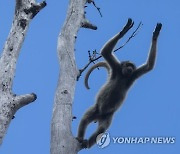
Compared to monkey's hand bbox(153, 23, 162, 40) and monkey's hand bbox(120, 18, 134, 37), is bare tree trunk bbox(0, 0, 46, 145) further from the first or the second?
monkey's hand bbox(153, 23, 162, 40)

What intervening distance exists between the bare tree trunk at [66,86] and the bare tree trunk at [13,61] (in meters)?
0.65

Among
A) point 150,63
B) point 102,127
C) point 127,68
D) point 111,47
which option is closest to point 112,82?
point 127,68

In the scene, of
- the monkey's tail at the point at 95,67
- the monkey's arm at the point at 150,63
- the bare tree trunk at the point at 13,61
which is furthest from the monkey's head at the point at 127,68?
the bare tree trunk at the point at 13,61

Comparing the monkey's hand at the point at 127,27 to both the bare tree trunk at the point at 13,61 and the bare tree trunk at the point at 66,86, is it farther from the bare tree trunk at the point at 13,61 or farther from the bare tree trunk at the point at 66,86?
the bare tree trunk at the point at 13,61

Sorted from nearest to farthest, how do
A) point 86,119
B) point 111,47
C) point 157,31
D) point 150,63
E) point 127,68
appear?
1. point 157,31
2. point 86,119
3. point 111,47
4. point 150,63
5. point 127,68

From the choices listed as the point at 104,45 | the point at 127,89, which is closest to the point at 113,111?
the point at 127,89

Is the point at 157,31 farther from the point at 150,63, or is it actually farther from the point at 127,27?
the point at 150,63

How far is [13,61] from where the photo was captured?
277 inches

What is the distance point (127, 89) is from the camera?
429 inches

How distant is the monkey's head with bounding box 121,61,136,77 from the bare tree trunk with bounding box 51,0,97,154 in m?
2.55

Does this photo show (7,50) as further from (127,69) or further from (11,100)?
(127,69)

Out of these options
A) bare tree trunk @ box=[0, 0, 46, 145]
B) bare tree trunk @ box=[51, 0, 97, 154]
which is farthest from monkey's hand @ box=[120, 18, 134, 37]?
bare tree trunk @ box=[0, 0, 46, 145]

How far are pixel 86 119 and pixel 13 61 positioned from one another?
10.4 feet

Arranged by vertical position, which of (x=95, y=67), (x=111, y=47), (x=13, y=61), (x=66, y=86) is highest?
(x=95, y=67)
